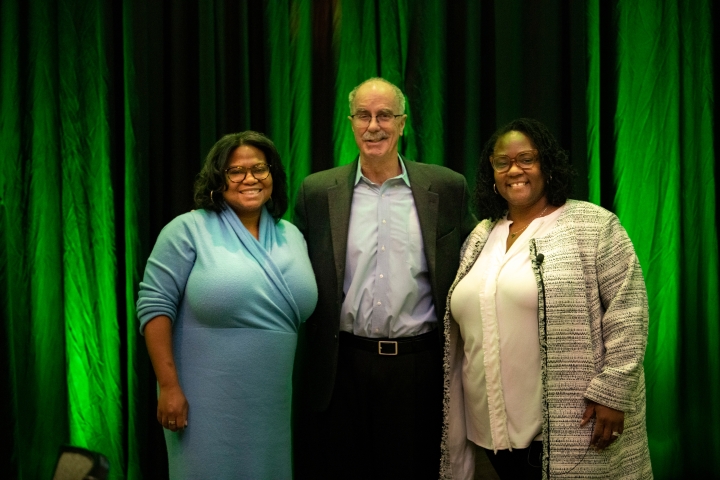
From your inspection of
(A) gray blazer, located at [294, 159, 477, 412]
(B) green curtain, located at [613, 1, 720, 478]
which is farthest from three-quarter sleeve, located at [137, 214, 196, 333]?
(B) green curtain, located at [613, 1, 720, 478]

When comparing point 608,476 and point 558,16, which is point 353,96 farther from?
point 608,476

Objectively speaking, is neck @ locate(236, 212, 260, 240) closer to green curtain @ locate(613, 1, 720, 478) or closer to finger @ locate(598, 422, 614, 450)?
finger @ locate(598, 422, 614, 450)

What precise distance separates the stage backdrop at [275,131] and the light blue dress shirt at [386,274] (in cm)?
61

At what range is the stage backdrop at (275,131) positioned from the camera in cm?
277

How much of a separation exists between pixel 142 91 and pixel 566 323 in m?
1.85

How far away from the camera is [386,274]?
2297mm

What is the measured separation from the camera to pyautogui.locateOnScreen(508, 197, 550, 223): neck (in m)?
2.11

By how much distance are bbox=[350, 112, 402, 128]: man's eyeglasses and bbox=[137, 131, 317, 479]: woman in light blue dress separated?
0.60m

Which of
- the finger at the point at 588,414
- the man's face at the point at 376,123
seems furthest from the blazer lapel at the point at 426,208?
the finger at the point at 588,414

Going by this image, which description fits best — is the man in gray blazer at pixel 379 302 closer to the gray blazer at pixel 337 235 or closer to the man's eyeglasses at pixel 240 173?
the gray blazer at pixel 337 235

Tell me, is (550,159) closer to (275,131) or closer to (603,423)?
(603,423)

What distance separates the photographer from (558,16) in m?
2.85

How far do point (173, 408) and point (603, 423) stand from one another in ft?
3.86

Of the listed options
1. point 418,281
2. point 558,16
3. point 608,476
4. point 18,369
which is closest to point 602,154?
point 558,16
